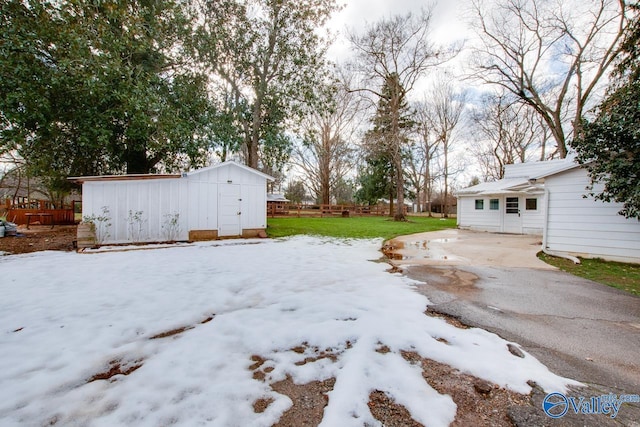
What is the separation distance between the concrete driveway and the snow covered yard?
293 mm

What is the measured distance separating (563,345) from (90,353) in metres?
4.17

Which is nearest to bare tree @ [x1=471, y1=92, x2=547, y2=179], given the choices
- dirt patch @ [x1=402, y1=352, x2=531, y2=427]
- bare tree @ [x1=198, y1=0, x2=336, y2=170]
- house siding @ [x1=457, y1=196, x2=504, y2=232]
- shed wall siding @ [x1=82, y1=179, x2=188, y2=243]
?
house siding @ [x1=457, y1=196, x2=504, y2=232]

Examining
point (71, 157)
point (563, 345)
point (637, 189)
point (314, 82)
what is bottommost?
point (563, 345)

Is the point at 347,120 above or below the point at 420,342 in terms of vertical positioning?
above

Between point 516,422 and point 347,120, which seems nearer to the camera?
point 516,422

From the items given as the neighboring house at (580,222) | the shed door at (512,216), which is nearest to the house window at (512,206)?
the shed door at (512,216)

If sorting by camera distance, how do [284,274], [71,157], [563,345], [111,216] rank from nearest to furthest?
[563,345] → [284,274] → [111,216] → [71,157]

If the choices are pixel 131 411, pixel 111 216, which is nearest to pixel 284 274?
pixel 131 411

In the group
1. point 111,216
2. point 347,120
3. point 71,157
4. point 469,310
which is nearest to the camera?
point 469,310

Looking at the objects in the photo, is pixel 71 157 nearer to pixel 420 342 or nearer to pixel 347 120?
pixel 420 342

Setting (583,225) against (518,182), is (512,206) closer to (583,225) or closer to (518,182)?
(518,182)

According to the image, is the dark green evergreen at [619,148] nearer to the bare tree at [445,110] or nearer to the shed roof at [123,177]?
the shed roof at [123,177]

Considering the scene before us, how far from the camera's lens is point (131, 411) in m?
1.55

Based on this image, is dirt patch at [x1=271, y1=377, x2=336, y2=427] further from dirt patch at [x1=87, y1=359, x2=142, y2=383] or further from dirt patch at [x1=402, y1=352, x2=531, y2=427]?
dirt patch at [x1=87, y1=359, x2=142, y2=383]
